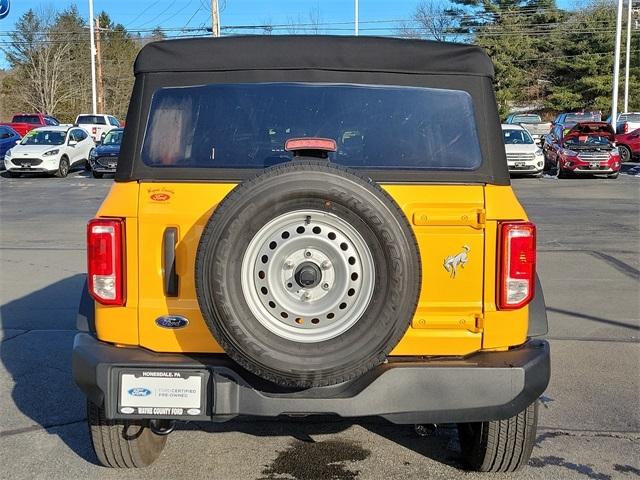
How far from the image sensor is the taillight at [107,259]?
3.38 meters

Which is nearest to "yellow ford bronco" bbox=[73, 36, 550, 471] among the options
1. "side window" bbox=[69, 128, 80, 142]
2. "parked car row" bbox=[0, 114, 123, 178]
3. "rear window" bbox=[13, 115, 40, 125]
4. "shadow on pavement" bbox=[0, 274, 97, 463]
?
"shadow on pavement" bbox=[0, 274, 97, 463]

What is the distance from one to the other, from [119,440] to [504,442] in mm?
1881

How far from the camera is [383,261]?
3049mm

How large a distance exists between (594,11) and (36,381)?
206ft

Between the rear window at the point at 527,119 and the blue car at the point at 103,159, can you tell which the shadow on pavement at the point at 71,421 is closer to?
the blue car at the point at 103,159

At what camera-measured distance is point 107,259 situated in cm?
340

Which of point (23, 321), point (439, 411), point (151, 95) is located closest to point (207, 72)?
point (151, 95)

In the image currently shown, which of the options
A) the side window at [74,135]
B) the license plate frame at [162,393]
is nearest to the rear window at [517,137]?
the side window at [74,135]

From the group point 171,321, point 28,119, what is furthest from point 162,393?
point 28,119

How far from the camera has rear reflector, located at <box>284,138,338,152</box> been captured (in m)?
3.33

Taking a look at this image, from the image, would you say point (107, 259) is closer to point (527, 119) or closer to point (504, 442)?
point (504, 442)

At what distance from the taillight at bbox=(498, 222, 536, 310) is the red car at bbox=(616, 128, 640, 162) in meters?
27.5

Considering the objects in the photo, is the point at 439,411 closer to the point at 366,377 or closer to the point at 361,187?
the point at 366,377

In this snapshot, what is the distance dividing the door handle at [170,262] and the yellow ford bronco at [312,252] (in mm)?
14
